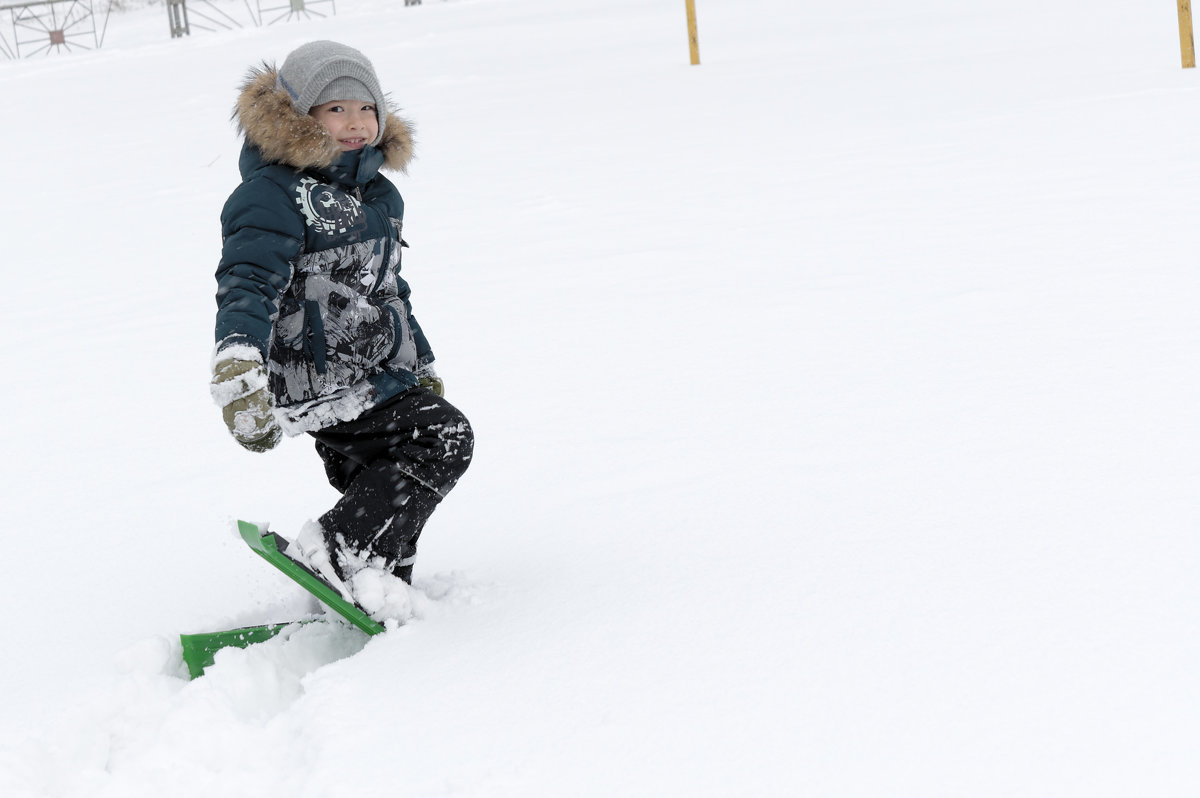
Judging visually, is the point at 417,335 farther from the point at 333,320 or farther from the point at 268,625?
the point at 268,625

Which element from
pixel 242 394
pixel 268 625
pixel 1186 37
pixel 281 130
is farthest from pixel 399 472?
pixel 1186 37

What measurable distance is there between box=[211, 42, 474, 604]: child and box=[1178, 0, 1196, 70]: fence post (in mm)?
7037

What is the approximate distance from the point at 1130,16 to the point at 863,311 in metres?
8.50

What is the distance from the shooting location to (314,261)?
212 centimetres

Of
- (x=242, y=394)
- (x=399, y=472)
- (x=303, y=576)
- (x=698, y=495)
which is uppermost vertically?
(x=242, y=394)

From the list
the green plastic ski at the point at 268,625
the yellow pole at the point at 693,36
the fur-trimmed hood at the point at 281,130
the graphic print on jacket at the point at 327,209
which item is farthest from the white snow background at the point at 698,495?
the yellow pole at the point at 693,36

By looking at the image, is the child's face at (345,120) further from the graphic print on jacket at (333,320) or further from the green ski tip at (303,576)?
the green ski tip at (303,576)

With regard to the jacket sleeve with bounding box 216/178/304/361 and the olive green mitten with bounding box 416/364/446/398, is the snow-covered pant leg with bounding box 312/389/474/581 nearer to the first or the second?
the olive green mitten with bounding box 416/364/446/398

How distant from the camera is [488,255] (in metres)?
5.47

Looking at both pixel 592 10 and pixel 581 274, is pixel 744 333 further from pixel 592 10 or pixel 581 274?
pixel 592 10

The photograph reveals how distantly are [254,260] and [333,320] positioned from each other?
21 centimetres

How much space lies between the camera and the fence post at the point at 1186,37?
7.77 meters

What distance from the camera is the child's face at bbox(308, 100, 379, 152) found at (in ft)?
7.17

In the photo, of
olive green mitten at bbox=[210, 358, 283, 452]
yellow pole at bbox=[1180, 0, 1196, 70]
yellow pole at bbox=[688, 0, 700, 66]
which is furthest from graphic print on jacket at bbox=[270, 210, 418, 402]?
yellow pole at bbox=[688, 0, 700, 66]
